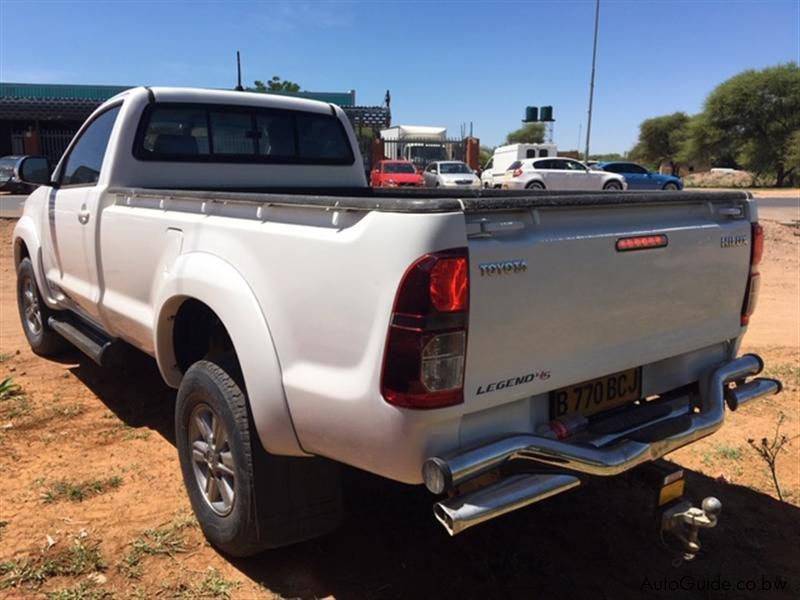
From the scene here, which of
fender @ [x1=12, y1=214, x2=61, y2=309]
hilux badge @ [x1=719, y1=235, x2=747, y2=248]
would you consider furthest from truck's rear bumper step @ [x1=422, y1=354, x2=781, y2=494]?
fender @ [x1=12, y1=214, x2=61, y2=309]

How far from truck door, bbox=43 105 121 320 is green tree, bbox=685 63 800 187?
46264 millimetres

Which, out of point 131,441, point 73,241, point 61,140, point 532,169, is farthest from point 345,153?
point 61,140

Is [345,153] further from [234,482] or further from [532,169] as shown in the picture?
[532,169]

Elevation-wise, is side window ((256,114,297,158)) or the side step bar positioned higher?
side window ((256,114,297,158))

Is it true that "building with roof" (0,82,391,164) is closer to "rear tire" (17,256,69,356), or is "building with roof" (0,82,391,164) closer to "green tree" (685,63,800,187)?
"rear tire" (17,256,69,356)

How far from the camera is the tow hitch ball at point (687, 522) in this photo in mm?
2486

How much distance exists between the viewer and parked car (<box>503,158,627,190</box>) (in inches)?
989

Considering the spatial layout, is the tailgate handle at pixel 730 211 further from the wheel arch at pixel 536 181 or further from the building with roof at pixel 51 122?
the building with roof at pixel 51 122

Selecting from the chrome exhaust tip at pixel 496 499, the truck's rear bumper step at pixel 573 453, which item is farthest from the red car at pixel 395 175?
the chrome exhaust tip at pixel 496 499

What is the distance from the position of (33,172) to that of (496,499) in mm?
4457

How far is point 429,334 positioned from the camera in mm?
1973

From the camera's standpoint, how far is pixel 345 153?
5.18 meters

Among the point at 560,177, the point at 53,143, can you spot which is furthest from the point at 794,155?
the point at 53,143

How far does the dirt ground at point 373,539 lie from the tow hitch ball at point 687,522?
36cm
